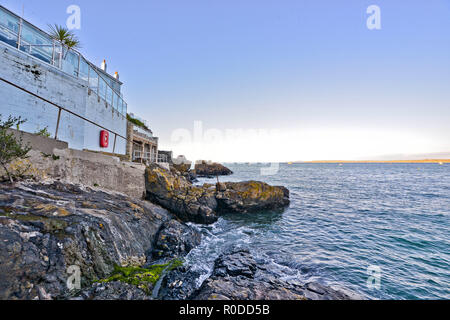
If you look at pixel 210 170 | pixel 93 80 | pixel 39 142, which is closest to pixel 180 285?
pixel 39 142

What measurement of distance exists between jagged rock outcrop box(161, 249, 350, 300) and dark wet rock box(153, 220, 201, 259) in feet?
5.38

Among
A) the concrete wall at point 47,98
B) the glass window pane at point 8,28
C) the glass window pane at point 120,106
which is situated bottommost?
the concrete wall at point 47,98

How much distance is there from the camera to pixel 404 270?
8.27 meters

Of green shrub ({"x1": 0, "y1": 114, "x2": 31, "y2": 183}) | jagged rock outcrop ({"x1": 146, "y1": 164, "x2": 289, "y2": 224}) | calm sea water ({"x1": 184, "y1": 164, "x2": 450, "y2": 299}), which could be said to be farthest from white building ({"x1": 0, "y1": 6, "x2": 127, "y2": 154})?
calm sea water ({"x1": 184, "y1": 164, "x2": 450, "y2": 299})

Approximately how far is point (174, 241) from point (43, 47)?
42.8ft

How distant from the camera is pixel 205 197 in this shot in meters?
16.3

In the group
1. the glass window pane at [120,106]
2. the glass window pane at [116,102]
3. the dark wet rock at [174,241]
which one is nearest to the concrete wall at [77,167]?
the dark wet rock at [174,241]

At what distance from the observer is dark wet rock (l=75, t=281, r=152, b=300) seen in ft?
13.5

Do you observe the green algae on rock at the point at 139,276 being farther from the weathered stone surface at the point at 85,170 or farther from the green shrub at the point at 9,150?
the weathered stone surface at the point at 85,170

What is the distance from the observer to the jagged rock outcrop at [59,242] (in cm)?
352

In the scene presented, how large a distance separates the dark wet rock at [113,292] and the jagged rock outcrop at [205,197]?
9.14m
